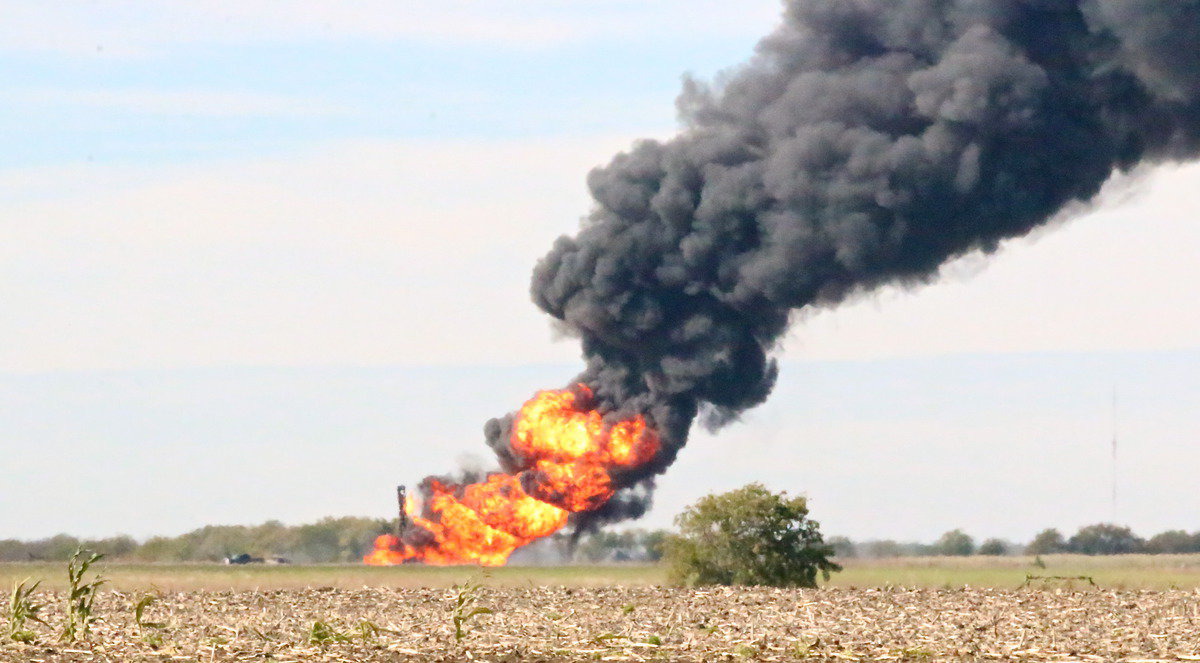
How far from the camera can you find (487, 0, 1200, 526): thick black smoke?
197 ft

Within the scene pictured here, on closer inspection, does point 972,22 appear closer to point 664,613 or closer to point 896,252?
point 896,252

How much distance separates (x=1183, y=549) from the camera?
110188 millimetres

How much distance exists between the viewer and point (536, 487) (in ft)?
240

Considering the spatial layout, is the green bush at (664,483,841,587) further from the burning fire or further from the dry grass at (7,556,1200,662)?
the burning fire

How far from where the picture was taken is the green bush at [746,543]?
52656 mm

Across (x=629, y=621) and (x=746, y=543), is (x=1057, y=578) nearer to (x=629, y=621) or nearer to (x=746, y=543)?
(x=746, y=543)

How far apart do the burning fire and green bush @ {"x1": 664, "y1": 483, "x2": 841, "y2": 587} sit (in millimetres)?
16126

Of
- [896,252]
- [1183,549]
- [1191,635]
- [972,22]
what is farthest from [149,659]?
[1183,549]

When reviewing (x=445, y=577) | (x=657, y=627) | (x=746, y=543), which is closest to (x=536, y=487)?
(x=445, y=577)

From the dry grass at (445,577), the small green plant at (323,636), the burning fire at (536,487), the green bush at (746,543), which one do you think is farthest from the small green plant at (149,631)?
the burning fire at (536,487)

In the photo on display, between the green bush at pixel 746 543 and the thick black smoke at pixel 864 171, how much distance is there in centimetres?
1275

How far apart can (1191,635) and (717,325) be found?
3556cm

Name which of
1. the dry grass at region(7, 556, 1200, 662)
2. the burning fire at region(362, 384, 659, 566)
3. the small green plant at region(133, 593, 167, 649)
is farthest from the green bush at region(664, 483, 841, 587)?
the small green plant at region(133, 593, 167, 649)

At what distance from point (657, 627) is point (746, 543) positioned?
63.2ft
